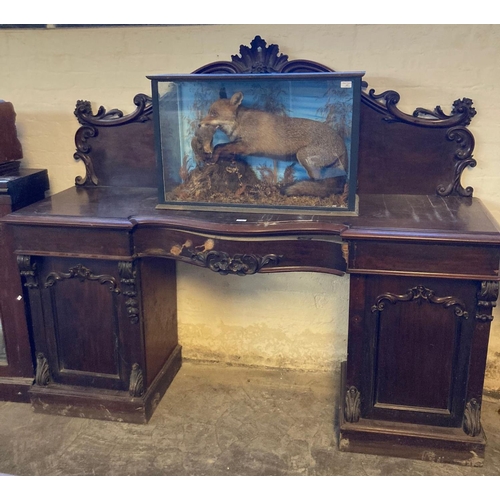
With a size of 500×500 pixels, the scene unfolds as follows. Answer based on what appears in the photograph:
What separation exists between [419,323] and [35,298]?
1524 millimetres

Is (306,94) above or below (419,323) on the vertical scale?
above

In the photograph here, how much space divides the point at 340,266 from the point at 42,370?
135cm

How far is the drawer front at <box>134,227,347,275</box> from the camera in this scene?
1809 millimetres

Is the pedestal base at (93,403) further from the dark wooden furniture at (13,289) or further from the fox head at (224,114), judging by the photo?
the fox head at (224,114)

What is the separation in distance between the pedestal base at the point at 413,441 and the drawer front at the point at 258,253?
2.09 ft

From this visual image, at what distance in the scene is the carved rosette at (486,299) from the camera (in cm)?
172

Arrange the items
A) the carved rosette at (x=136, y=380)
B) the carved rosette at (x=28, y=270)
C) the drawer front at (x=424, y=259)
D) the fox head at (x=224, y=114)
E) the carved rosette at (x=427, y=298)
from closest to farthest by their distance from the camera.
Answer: the drawer front at (x=424, y=259) < the carved rosette at (x=427, y=298) < the fox head at (x=224, y=114) < the carved rosette at (x=28, y=270) < the carved rosette at (x=136, y=380)

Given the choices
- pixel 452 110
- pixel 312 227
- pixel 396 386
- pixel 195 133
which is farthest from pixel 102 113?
pixel 396 386

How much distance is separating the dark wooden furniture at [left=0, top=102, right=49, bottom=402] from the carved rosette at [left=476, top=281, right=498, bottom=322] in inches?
72.0

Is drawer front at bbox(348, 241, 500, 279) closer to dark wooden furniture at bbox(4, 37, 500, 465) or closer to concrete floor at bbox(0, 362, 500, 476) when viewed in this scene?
dark wooden furniture at bbox(4, 37, 500, 465)

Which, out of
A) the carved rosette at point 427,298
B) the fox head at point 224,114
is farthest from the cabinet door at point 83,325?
the carved rosette at point 427,298

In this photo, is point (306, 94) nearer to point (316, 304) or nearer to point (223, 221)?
point (223, 221)

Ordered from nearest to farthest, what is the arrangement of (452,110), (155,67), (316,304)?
(452,110), (155,67), (316,304)

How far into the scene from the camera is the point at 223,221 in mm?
1862
